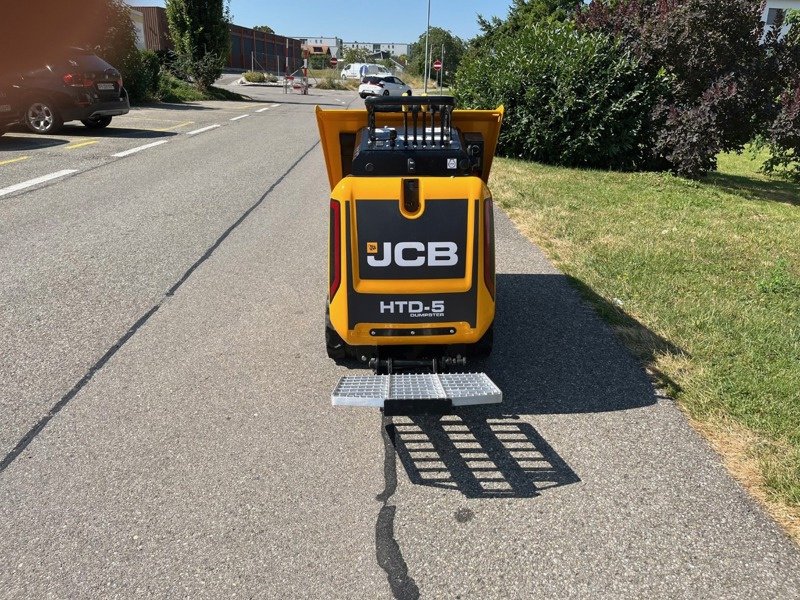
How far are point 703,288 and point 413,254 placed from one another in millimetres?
3292

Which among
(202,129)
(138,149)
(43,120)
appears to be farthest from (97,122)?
(138,149)

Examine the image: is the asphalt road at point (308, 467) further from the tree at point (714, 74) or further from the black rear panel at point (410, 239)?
the tree at point (714, 74)

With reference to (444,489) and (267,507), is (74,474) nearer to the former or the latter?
(267,507)

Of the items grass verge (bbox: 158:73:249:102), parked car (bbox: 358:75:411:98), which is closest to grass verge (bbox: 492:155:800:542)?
grass verge (bbox: 158:73:249:102)

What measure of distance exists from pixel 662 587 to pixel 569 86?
10617mm

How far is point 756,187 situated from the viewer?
40.4ft

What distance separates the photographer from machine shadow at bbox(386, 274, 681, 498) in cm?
305

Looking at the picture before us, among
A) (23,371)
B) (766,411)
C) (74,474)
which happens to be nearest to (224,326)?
(23,371)

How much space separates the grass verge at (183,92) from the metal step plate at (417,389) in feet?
83.8

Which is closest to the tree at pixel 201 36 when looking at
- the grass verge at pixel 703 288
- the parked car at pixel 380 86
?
the parked car at pixel 380 86

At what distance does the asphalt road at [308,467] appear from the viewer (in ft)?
7.95

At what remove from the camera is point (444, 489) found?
294cm

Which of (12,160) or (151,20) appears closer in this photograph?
(151,20)

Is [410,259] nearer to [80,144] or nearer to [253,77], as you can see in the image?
[80,144]
